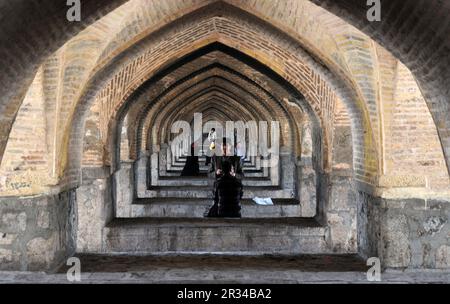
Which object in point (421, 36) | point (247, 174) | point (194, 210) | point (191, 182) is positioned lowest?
point (194, 210)

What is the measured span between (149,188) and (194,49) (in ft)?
21.2

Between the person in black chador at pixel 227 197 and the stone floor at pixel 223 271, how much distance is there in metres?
3.16

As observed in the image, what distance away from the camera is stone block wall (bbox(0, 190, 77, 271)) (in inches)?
232

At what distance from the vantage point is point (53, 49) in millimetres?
→ 4168

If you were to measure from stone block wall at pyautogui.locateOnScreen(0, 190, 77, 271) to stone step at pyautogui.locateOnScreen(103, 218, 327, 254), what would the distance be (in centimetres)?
275

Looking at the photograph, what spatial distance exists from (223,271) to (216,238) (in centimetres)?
304

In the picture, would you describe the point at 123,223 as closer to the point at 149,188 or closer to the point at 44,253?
the point at 44,253

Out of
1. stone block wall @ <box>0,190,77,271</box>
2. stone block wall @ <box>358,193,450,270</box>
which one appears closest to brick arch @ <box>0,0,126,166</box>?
stone block wall @ <box>0,190,77,271</box>

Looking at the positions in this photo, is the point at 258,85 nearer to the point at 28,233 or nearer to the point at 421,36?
the point at 28,233

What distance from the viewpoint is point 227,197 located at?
10.1m

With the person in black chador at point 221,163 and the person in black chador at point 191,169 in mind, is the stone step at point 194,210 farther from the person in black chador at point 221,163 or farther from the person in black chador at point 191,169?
the person in black chador at point 191,169

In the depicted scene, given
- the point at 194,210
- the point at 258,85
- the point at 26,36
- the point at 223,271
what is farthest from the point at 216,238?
the point at 26,36

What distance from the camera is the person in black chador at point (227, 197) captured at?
991 cm

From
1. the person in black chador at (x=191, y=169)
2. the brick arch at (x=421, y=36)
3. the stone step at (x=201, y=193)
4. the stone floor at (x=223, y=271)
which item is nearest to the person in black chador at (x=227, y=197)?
the stone floor at (x=223, y=271)
